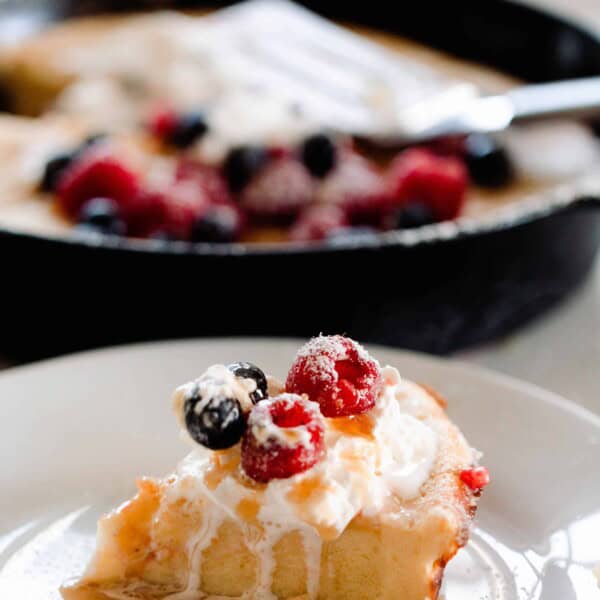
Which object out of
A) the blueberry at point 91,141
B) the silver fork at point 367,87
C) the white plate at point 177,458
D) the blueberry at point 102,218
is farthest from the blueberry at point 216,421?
the silver fork at point 367,87

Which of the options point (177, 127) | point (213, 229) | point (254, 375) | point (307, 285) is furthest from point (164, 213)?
point (254, 375)

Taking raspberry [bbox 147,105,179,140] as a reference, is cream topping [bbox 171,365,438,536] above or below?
above

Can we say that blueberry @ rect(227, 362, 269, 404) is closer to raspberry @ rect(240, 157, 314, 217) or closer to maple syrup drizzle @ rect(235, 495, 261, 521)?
maple syrup drizzle @ rect(235, 495, 261, 521)

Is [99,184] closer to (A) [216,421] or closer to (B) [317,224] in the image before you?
(B) [317,224]

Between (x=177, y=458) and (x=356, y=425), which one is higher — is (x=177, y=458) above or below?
below

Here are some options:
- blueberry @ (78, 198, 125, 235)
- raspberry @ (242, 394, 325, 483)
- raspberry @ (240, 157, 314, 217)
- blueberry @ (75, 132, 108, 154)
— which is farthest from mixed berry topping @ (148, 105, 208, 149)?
raspberry @ (242, 394, 325, 483)

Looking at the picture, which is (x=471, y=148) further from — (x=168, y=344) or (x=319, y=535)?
(x=319, y=535)

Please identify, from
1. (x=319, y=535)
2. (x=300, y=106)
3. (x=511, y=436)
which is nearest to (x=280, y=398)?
(x=319, y=535)
